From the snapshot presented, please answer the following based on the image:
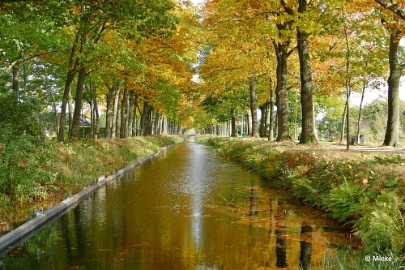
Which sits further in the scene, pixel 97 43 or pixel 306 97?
pixel 306 97

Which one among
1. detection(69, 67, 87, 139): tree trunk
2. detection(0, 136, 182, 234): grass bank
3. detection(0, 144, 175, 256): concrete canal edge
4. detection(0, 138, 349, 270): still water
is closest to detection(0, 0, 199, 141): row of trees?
detection(69, 67, 87, 139): tree trunk

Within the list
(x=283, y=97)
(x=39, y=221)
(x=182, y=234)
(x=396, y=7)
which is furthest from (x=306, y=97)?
(x=39, y=221)

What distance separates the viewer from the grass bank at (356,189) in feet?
21.3

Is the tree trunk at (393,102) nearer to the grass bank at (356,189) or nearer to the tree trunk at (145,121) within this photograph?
the grass bank at (356,189)

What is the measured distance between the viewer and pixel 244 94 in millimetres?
42500

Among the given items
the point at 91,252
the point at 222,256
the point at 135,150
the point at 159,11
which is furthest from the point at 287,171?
the point at 135,150

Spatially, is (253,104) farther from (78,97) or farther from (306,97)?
(78,97)

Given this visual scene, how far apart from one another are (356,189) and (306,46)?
483 inches

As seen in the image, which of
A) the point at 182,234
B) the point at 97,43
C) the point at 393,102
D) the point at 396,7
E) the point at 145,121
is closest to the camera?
the point at 182,234

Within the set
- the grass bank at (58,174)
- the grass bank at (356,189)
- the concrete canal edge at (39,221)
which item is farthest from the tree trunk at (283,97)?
the concrete canal edge at (39,221)

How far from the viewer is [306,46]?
19.7 meters

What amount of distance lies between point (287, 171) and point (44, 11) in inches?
362

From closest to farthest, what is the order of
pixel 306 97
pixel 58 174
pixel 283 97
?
pixel 58 174 → pixel 306 97 → pixel 283 97

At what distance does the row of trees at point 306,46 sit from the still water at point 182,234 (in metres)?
7.14
